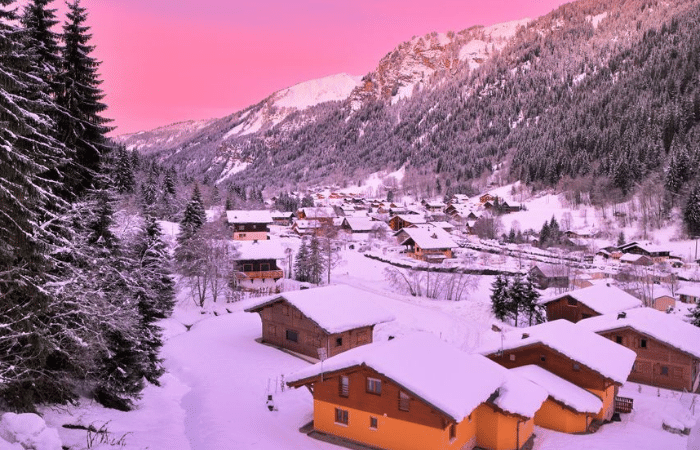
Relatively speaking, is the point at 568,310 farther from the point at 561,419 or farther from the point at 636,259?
the point at 636,259

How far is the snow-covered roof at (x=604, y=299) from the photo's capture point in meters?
50.1

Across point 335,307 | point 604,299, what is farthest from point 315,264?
point 604,299

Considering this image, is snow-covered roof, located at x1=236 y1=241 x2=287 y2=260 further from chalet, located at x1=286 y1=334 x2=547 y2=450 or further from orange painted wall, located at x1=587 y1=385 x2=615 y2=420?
orange painted wall, located at x1=587 y1=385 x2=615 y2=420

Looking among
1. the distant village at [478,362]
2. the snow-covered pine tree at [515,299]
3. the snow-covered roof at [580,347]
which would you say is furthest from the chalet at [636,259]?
the snow-covered roof at [580,347]

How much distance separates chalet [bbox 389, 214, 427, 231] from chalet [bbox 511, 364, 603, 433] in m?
98.8

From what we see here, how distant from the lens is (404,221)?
432 ft

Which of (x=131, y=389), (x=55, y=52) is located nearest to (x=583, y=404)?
(x=131, y=389)

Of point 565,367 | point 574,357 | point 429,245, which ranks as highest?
point 574,357

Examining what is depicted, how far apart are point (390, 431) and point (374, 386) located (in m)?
2.02

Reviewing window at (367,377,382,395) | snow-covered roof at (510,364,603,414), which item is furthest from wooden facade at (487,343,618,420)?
window at (367,377,382,395)

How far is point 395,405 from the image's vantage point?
67.4ft

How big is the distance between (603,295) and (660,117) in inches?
5322

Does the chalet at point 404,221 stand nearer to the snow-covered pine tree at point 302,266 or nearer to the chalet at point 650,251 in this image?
the chalet at point 650,251

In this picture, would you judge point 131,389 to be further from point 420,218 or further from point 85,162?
point 420,218
